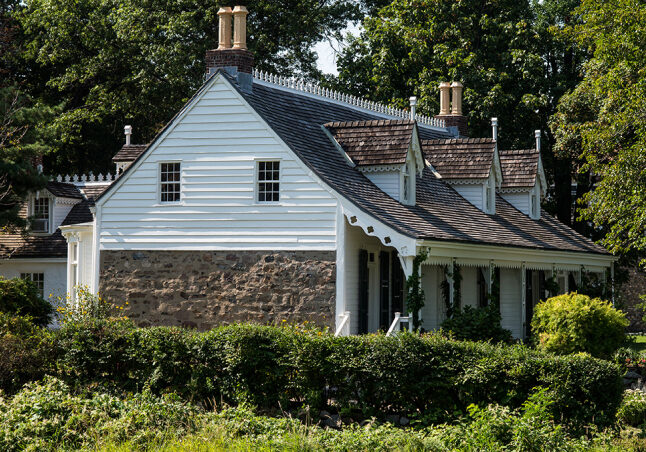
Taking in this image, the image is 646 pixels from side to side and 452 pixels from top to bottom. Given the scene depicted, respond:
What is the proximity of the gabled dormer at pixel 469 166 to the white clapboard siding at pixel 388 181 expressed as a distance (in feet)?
15.2

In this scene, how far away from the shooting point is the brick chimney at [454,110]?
3347cm

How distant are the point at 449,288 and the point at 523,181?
9.34m

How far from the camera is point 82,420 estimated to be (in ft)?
44.0

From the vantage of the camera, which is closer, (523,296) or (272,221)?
(272,221)

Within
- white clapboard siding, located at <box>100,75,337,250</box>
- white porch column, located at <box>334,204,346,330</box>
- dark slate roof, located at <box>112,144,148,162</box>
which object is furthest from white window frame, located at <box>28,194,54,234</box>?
white porch column, located at <box>334,204,346,330</box>

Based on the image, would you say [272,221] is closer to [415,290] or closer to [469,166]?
[415,290]

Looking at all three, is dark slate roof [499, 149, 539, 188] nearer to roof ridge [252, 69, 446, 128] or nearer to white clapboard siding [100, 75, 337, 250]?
roof ridge [252, 69, 446, 128]

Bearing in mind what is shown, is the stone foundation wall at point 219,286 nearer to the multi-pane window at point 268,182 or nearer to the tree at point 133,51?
the multi-pane window at point 268,182

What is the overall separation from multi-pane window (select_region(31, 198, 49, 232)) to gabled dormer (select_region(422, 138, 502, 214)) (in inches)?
534

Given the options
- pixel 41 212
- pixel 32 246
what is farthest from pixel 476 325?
pixel 41 212

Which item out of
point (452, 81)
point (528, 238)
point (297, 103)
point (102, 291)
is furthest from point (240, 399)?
point (452, 81)

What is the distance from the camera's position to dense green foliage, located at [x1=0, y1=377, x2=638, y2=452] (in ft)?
41.0

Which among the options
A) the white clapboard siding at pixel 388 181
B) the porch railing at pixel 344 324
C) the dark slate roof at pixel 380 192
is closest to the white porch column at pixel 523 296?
the dark slate roof at pixel 380 192

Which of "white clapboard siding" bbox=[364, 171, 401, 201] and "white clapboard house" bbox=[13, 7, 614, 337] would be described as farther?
"white clapboard siding" bbox=[364, 171, 401, 201]
